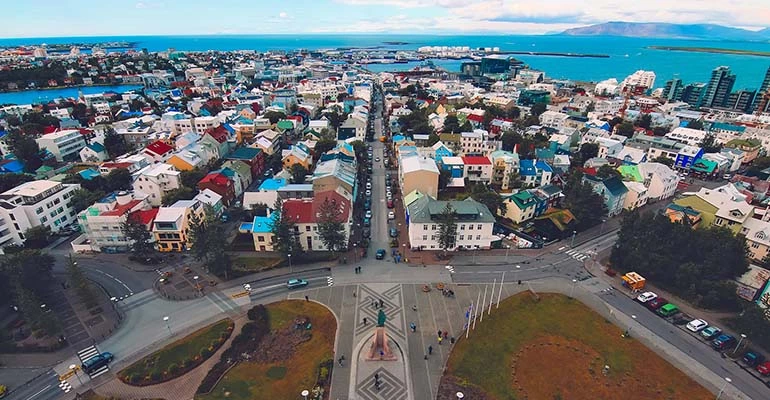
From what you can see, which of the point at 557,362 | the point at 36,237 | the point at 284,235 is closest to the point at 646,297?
the point at 557,362

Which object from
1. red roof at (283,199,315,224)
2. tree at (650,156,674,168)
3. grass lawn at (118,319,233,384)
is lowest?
grass lawn at (118,319,233,384)

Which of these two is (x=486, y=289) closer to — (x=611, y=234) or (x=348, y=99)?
(x=611, y=234)

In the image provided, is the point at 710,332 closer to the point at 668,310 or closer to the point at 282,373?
the point at 668,310

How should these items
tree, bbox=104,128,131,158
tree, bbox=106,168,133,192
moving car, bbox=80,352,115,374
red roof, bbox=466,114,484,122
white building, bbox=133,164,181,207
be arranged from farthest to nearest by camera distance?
red roof, bbox=466,114,484,122
tree, bbox=104,128,131,158
tree, bbox=106,168,133,192
white building, bbox=133,164,181,207
moving car, bbox=80,352,115,374

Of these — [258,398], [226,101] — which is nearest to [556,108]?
[226,101]

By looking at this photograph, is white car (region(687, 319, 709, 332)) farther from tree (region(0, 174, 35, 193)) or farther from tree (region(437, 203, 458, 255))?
tree (region(0, 174, 35, 193))

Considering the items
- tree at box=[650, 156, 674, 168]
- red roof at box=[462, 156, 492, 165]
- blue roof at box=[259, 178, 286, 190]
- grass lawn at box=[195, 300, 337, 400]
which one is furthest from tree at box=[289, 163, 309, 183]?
tree at box=[650, 156, 674, 168]
